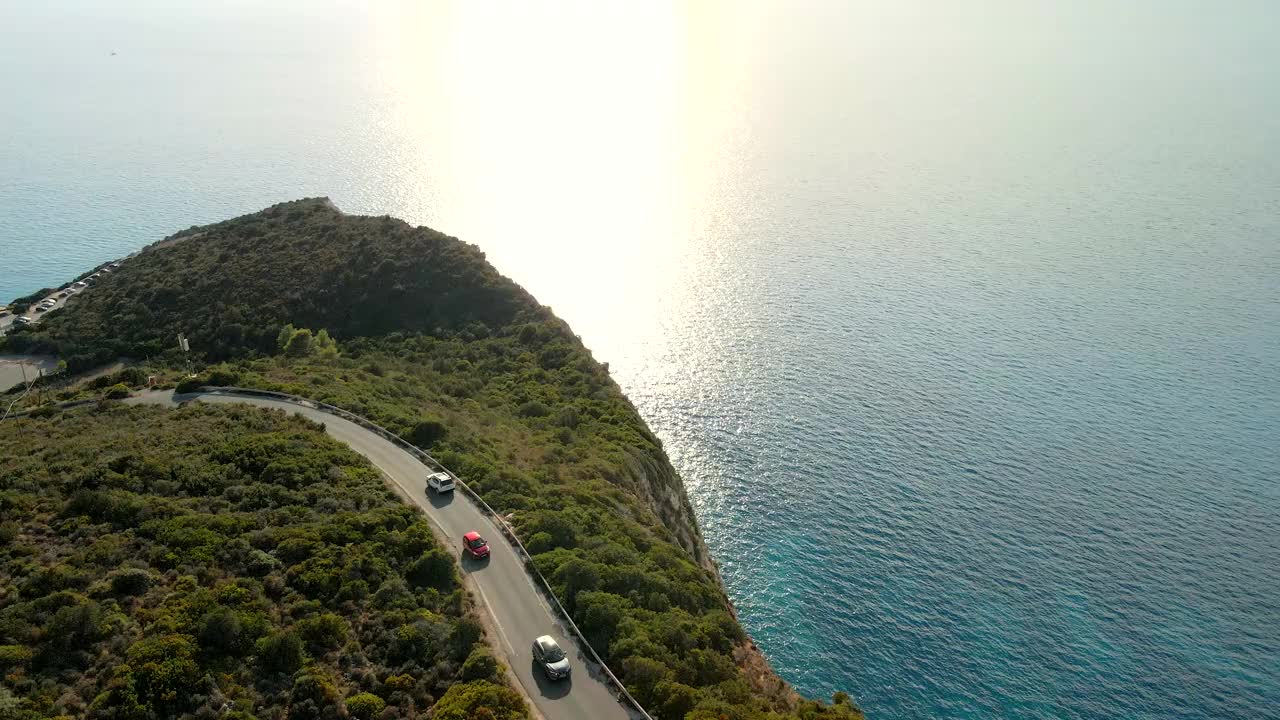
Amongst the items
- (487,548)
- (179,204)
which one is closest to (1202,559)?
(487,548)

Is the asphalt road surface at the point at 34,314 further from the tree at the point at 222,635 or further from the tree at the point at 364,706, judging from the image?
the tree at the point at 364,706

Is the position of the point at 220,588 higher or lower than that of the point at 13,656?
higher

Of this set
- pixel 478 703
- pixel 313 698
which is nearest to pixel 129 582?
pixel 313 698

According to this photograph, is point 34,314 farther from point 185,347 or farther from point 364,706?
point 364,706

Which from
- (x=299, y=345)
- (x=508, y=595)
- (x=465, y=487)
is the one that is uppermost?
(x=299, y=345)

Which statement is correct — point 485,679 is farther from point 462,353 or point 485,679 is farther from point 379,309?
→ point 379,309

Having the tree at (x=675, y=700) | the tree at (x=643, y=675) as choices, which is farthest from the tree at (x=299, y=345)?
the tree at (x=675, y=700)

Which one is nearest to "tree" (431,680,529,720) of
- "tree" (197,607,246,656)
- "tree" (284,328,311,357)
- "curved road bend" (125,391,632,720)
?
"curved road bend" (125,391,632,720)
